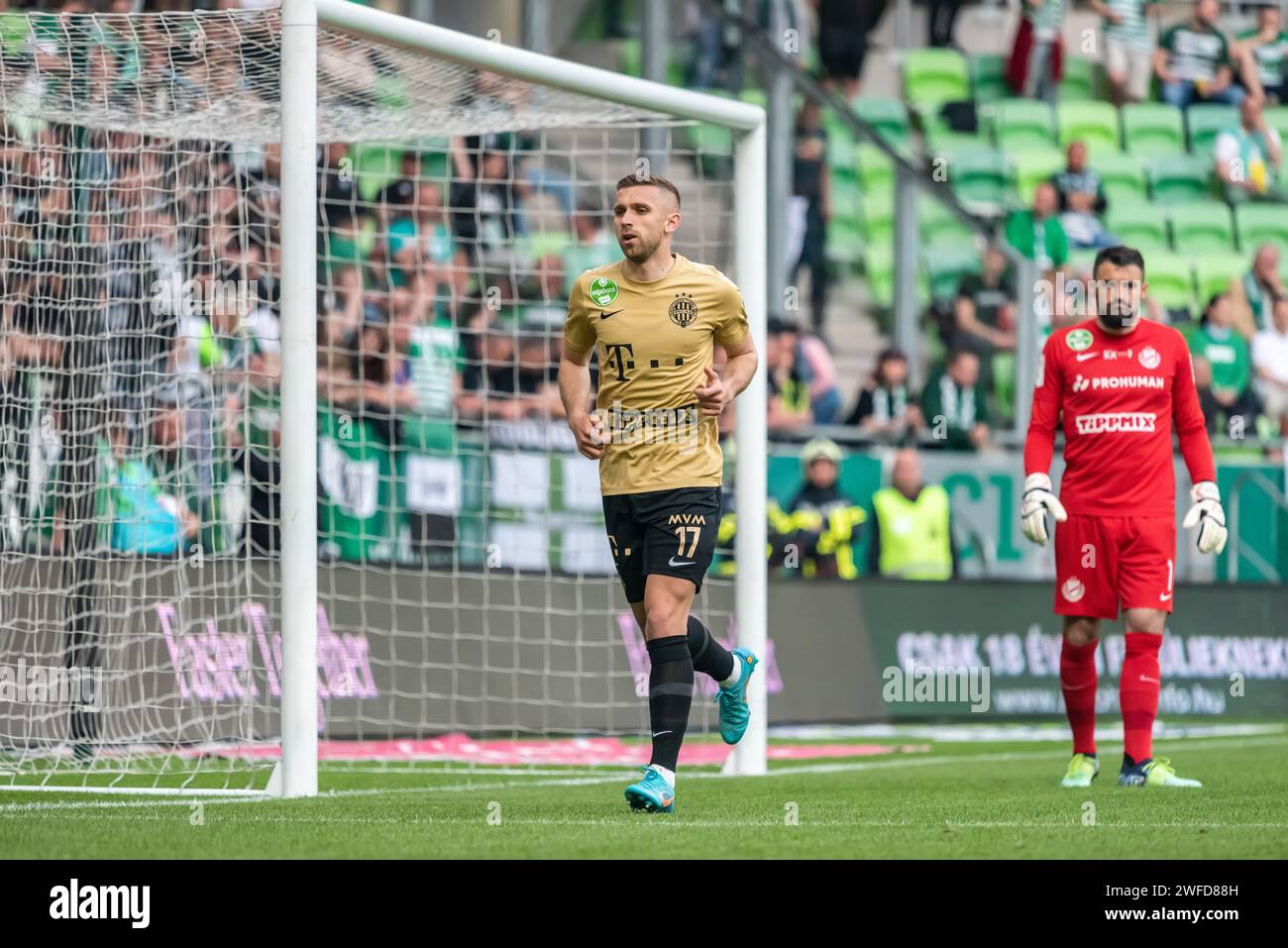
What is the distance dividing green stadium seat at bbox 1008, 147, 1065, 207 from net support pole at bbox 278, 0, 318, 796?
39.9ft

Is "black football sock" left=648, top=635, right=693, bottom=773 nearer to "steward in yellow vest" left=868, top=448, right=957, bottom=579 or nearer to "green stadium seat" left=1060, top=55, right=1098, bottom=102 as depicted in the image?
"steward in yellow vest" left=868, top=448, right=957, bottom=579

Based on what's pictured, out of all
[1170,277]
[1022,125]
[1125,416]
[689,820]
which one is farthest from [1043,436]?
[1022,125]

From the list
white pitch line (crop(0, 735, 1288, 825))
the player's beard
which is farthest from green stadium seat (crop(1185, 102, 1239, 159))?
the player's beard

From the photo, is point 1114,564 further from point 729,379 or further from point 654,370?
point 654,370

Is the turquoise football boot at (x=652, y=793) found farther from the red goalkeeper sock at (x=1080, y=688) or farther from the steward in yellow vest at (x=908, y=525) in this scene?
the steward in yellow vest at (x=908, y=525)

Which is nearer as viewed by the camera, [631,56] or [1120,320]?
[1120,320]

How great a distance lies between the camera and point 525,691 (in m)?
12.5

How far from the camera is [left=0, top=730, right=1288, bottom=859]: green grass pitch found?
19.8 ft

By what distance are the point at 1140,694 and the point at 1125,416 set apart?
3.86ft

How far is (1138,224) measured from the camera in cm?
1977

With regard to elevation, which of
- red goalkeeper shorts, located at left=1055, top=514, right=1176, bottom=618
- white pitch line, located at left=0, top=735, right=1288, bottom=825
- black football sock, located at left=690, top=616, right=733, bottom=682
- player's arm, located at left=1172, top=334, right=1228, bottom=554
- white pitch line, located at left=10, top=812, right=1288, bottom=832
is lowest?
white pitch line, located at left=0, top=735, right=1288, bottom=825

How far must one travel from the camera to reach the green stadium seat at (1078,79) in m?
21.1

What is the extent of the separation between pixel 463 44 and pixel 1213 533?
12.3ft

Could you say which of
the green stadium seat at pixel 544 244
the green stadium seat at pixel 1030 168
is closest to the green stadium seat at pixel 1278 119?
the green stadium seat at pixel 1030 168
